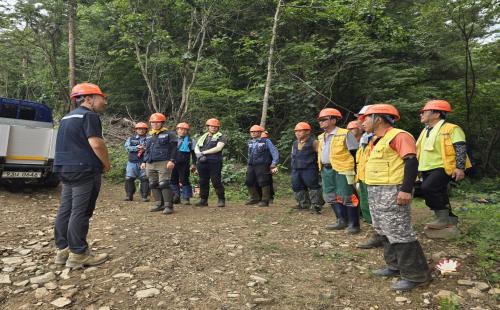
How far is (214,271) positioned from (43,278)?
5.89 feet

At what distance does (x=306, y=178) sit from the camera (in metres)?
7.00

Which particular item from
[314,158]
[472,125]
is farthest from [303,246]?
[472,125]

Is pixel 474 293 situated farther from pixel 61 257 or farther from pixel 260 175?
pixel 260 175

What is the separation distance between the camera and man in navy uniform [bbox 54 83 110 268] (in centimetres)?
389

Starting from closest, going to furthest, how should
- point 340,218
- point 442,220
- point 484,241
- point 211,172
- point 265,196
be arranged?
1. point 484,241
2. point 442,220
3. point 340,218
4. point 211,172
5. point 265,196

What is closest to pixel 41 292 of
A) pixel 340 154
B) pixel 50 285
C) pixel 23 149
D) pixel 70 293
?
pixel 50 285

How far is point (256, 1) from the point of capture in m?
14.0

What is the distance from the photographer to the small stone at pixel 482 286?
3.49 meters

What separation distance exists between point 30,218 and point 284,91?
939 cm

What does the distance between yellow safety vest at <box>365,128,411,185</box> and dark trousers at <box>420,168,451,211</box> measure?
1.68m

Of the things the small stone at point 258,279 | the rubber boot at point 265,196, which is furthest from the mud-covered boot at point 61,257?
the rubber boot at point 265,196

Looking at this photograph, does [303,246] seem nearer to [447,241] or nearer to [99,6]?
[447,241]

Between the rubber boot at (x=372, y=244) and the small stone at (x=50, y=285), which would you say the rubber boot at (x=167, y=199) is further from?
the rubber boot at (x=372, y=244)

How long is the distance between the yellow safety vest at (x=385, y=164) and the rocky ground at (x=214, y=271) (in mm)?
1098
